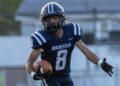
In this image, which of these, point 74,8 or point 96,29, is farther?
point 74,8

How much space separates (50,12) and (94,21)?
1257 centimetres

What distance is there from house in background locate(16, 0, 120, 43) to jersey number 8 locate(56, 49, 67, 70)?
1154 cm

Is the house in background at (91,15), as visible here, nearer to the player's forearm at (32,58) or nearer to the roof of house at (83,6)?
the roof of house at (83,6)

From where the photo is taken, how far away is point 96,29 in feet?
66.4

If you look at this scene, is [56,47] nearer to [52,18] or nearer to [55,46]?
[55,46]

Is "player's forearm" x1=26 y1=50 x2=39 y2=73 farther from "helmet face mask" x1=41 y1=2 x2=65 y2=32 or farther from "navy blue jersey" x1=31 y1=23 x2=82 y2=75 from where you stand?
"helmet face mask" x1=41 y1=2 x2=65 y2=32

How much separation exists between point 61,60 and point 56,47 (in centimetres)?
15

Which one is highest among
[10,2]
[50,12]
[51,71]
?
[50,12]

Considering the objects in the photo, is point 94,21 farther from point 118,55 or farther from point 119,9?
point 118,55

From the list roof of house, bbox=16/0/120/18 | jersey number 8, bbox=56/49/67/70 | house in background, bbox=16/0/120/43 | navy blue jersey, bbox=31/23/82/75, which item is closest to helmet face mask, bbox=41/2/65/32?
navy blue jersey, bbox=31/23/82/75

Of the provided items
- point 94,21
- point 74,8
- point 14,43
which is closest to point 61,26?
point 14,43

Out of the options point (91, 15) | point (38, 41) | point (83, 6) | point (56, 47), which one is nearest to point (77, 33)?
point (56, 47)

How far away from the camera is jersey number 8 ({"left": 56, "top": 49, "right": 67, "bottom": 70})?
27.3ft

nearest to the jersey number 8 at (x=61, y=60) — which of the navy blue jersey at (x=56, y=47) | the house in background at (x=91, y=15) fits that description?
the navy blue jersey at (x=56, y=47)
